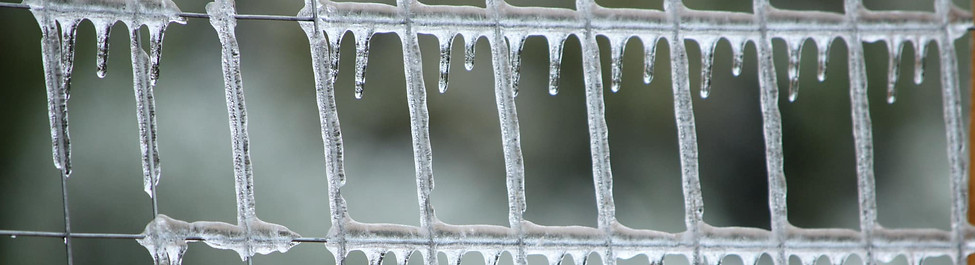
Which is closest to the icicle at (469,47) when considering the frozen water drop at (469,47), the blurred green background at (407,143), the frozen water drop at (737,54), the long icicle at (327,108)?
the frozen water drop at (469,47)

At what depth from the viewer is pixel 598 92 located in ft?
2.02

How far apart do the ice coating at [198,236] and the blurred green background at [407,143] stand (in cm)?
134

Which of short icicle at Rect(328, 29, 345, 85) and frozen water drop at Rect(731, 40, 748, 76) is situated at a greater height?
short icicle at Rect(328, 29, 345, 85)

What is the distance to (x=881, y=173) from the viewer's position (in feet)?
7.09

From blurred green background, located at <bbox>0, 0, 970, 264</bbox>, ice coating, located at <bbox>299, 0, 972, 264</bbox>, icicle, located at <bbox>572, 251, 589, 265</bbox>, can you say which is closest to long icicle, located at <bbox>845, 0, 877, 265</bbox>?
ice coating, located at <bbox>299, 0, 972, 264</bbox>

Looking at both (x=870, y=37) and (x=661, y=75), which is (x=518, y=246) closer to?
(x=870, y=37)

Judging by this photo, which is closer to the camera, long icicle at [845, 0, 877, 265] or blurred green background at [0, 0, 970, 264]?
long icicle at [845, 0, 877, 265]

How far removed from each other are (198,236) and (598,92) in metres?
0.32

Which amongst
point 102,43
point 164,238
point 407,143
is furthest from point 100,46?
point 407,143

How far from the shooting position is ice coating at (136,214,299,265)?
2.00ft

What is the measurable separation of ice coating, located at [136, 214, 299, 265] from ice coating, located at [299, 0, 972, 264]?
0.05 meters

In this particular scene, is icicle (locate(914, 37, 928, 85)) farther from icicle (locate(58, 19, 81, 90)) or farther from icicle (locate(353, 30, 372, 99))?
icicle (locate(58, 19, 81, 90))

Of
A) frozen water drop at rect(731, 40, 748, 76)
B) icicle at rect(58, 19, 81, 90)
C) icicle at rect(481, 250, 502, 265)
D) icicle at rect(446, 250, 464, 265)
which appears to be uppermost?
icicle at rect(58, 19, 81, 90)

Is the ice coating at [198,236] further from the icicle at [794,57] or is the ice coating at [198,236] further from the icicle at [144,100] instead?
the icicle at [794,57]
